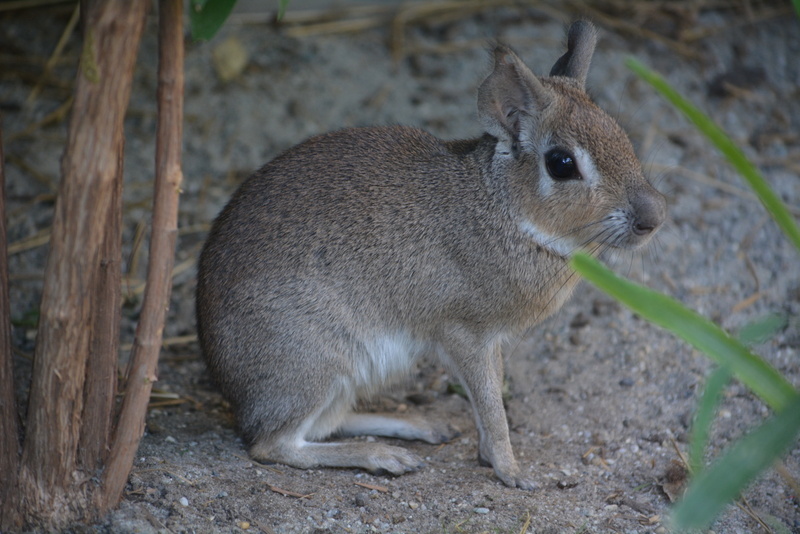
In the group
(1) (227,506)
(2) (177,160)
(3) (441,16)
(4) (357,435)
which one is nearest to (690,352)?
(4) (357,435)

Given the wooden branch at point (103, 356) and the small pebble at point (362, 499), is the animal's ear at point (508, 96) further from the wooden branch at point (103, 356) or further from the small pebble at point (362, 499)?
the small pebble at point (362, 499)

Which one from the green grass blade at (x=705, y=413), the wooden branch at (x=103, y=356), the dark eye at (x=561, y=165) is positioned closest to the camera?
the green grass blade at (x=705, y=413)

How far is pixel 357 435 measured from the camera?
13.9ft

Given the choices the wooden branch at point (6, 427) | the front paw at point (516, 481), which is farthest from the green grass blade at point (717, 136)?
the wooden branch at point (6, 427)

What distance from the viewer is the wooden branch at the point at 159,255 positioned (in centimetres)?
298

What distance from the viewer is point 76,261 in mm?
2785

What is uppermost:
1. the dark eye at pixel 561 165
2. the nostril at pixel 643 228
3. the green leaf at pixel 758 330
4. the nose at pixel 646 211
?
the green leaf at pixel 758 330

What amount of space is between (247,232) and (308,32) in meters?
3.48

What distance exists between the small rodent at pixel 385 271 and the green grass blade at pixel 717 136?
1163 millimetres

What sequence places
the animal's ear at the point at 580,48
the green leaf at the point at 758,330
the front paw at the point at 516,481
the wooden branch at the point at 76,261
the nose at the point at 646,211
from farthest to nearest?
the animal's ear at the point at 580,48, the front paw at the point at 516,481, the nose at the point at 646,211, the wooden branch at the point at 76,261, the green leaf at the point at 758,330

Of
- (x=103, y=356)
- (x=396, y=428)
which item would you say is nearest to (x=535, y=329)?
(x=396, y=428)

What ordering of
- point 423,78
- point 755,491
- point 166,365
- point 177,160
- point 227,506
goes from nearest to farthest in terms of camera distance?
1. point 177,160
2. point 227,506
3. point 755,491
4. point 166,365
5. point 423,78

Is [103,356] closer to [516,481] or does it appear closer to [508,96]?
[516,481]

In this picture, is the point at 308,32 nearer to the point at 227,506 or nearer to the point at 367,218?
the point at 367,218
